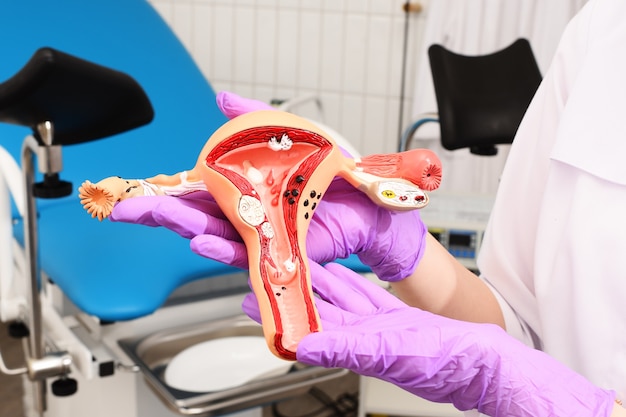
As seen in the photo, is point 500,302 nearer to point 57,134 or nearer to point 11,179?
point 57,134

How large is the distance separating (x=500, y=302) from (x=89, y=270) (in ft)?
2.84

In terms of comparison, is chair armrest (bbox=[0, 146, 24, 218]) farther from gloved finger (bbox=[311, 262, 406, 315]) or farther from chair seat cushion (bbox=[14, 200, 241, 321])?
gloved finger (bbox=[311, 262, 406, 315])

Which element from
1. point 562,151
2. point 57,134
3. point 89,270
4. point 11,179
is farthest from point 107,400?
point 562,151

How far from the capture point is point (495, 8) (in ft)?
7.41

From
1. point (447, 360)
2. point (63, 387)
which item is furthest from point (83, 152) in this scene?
point (447, 360)

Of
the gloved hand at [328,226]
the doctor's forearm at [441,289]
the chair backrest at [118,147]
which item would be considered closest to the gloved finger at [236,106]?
the gloved hand at [328,226]

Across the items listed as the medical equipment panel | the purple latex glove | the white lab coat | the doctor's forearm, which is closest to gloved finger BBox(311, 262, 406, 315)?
the purple latex glove

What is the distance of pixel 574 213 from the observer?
2.83 feet

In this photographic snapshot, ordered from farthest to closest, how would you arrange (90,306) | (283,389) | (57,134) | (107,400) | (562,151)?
(107,400)
(283,389)
(90,306)
(57,134)
(562,151)

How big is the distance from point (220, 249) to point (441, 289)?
0.33m

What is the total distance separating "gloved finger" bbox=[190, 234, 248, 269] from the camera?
63cm

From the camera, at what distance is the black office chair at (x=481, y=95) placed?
1.61 meters

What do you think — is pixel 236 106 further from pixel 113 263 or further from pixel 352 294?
pixel 113 263

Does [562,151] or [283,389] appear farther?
[283,389]
